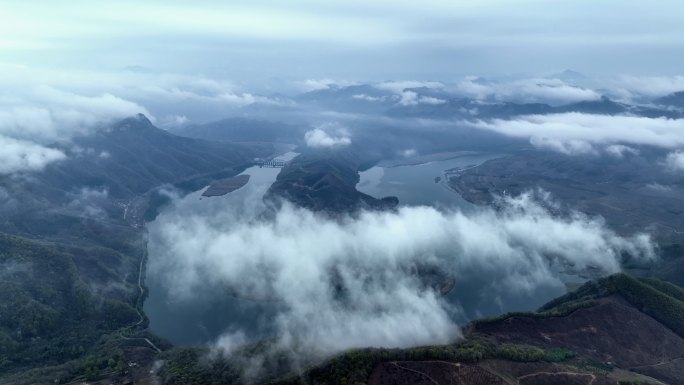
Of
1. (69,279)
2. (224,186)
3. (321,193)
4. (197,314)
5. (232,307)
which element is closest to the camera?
(197,314)

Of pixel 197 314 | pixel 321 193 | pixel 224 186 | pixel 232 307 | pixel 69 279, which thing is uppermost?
pixel 321 193

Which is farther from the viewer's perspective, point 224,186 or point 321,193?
point 224,186

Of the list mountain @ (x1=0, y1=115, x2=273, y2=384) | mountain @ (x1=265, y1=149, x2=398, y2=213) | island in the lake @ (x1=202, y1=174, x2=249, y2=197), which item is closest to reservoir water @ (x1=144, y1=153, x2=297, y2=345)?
mountain @ (x1=0, y1=115, x2=273, y2=384)

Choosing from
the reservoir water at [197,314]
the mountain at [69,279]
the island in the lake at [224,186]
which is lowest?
the island in the lake at [224,186]

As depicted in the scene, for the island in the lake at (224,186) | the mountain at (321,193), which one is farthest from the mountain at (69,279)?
the mountain at (321,193)

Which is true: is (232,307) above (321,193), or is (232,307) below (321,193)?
below

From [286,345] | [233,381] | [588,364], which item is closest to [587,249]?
[588,364]

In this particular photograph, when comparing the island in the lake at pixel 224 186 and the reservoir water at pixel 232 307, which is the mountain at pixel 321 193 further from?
the reservoir water at pixel 232 307

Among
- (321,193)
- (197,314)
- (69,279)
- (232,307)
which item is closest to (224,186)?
(321,193)

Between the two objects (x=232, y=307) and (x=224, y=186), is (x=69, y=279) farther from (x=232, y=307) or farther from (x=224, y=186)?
(x=224, y=186)

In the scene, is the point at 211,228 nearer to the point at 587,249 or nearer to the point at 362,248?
the point at 362,248

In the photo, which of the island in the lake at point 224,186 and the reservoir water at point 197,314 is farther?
the island in the lake at point 224,186
